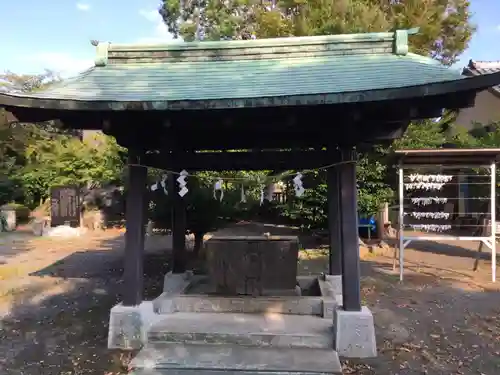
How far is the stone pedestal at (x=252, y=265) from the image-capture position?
6.74 meters

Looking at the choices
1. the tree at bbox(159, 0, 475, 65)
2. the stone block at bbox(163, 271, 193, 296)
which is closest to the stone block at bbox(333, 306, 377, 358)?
the stone block at bbox(163, 271, 193, 296)

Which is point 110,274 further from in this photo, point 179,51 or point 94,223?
point 94,223

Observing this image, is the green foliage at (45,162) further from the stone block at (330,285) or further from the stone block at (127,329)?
the stone block at (127,329)

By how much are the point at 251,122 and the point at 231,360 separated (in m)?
2.59

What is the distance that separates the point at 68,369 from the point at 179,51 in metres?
4.03

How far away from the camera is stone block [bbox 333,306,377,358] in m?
4.95

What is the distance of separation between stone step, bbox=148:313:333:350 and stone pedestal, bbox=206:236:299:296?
95cm

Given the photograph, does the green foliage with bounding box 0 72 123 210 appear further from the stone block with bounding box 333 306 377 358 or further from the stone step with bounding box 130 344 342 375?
the stone block with bounding box 333 306 377 358

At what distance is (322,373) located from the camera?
14.3 ft

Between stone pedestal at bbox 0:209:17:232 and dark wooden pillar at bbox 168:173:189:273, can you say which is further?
stone pedestal at bbox 0:209:17:232

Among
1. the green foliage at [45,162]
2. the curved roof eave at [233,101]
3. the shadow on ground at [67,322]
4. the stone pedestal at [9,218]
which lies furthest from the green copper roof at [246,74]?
the stone pedestal at [9,218]

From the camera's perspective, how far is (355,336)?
496 centimetres

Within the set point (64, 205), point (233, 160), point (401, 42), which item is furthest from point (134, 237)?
point (64, 205)

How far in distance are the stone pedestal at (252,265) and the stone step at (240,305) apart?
1.56 feet
